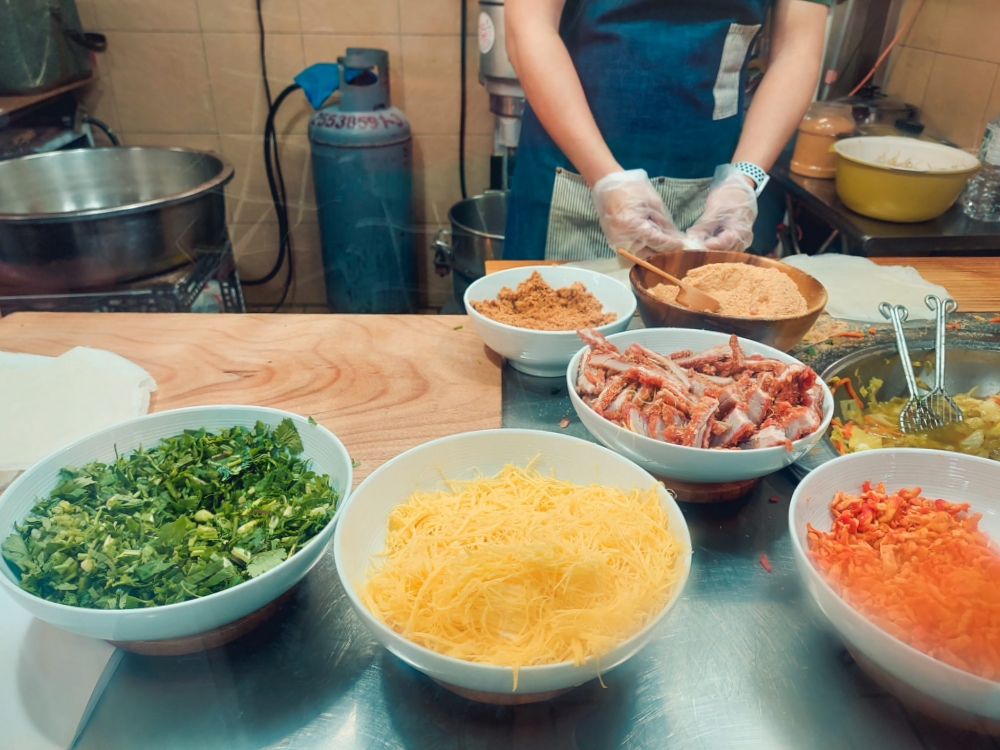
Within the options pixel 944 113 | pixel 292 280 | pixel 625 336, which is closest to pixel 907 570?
pixel 625 336

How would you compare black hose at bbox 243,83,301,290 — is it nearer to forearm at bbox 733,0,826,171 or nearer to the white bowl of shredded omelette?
forearm at bbox 733,0,826,171

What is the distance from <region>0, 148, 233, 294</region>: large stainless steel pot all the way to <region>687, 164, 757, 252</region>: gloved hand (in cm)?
138

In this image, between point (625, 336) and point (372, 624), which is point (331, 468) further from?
point (625, 336)

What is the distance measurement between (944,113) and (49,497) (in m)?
2.16

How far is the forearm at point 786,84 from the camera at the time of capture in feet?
5.95

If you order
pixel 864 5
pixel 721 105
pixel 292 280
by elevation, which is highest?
pixel 864 5

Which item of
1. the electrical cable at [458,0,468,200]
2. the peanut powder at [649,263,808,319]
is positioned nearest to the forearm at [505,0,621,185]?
the peanut powder at [649,263,808,319]

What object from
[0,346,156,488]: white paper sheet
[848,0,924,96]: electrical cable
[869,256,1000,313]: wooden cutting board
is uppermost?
[848,0,924,96]: electrical cable

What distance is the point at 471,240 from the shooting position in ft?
8.52

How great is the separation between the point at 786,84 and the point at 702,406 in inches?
54.2

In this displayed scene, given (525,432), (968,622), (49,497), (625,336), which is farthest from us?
(625,336)

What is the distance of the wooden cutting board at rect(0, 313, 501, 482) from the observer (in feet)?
3.71

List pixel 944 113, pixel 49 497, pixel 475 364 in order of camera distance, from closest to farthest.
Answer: pixel 49 497 → pixel 475 364 → pixel 944 113

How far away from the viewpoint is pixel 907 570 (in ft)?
2.28
